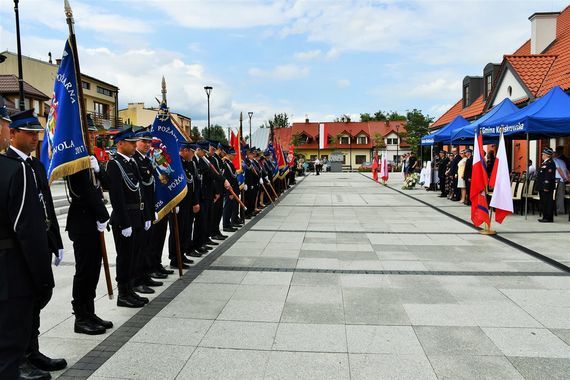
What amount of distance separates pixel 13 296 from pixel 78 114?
7.88 feet

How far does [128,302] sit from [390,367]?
313cm

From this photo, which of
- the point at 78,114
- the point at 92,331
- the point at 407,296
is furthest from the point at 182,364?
the point at 407,296

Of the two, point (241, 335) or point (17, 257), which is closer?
point (17, 257)

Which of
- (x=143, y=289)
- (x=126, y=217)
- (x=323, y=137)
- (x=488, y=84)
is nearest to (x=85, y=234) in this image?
(x=126, y=217)

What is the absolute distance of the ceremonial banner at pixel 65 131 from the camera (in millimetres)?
4359

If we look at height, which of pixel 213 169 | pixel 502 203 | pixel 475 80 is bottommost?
pixel 502 203

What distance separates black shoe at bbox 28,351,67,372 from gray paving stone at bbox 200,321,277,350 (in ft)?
3.96

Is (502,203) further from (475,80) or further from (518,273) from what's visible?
(475,80)

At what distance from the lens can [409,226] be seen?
11750 millimetres

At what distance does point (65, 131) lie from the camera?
14.8ft

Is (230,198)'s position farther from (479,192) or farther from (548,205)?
(548,205)

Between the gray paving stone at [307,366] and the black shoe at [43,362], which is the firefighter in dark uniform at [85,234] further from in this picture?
the gray paving stone at [307,366]

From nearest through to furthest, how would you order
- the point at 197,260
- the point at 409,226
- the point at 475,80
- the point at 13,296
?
the point at 13,296 < the point at 197,260 < the point at 409,226 < the point at 475,80

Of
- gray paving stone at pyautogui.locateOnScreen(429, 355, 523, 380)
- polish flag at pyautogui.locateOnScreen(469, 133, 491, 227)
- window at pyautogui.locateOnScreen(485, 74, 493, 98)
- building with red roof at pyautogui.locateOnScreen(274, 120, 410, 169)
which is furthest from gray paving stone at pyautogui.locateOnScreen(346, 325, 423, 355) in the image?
building with red roof at pyautogui.locateOnScreen(274, 120, 410, 169)
